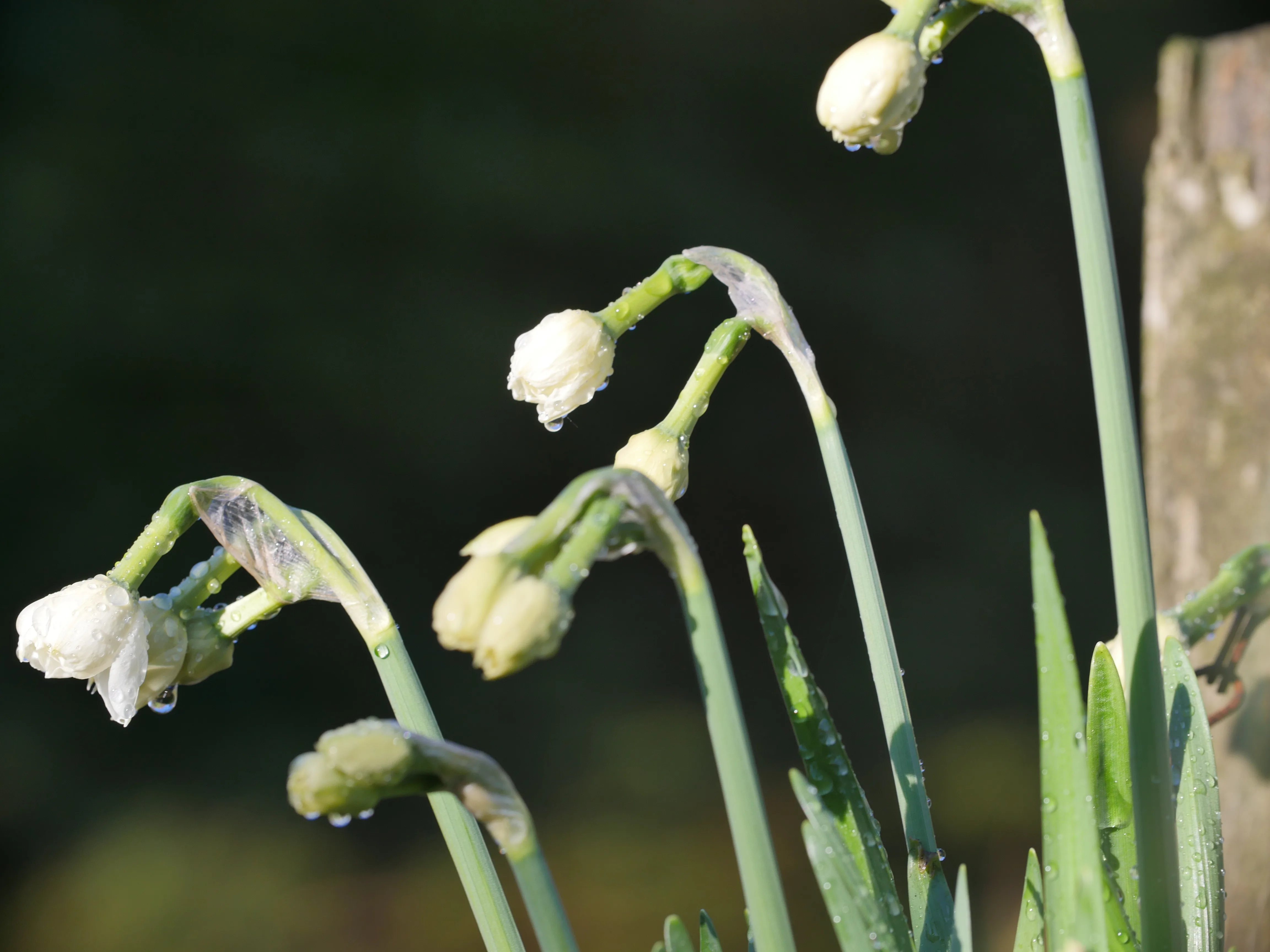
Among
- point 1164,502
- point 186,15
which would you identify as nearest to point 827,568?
point 1164,502

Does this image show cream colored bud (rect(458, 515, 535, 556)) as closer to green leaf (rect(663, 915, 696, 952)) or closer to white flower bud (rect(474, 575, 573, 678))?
white flower bud (rect(474, 575, 573, 678))

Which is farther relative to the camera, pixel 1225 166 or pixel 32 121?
pixel 32 121

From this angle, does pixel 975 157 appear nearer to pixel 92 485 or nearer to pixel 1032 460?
pixel 1032 460

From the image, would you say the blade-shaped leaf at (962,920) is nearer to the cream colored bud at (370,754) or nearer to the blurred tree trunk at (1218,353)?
the cream colored bud at (370,754)

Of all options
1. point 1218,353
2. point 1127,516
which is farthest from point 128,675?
point 1218,353

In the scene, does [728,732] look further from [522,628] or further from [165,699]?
[165,699]

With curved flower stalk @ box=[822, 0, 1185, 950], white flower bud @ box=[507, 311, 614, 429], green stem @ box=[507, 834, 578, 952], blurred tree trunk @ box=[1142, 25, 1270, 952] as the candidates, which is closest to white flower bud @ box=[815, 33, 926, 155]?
curved flower stalk @ box=[822, 0, 1185, 950]
